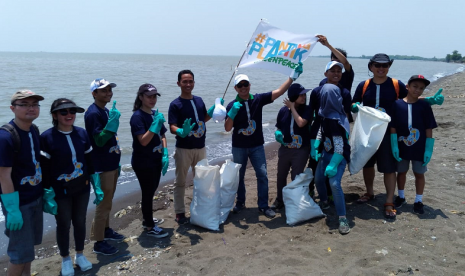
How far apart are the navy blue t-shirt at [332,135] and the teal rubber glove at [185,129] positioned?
1.76m

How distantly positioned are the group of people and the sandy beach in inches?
8.3

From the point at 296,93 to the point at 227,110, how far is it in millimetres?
1032

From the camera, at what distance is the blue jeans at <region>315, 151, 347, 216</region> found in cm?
436

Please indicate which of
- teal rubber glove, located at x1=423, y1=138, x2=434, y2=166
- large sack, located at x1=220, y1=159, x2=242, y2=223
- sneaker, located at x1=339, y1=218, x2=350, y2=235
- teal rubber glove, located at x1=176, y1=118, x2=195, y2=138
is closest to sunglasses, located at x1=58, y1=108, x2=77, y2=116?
teal rubber glove, located at x1=176, y1=118, x2=195, y2=138

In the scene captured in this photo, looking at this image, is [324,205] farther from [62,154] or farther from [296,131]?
[62,154]

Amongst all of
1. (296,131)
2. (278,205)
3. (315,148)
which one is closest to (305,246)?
(278,205)

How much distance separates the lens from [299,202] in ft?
15.0

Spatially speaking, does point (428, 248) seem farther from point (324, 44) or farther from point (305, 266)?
point (324, 44)

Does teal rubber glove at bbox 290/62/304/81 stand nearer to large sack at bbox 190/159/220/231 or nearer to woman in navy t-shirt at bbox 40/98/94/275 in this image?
large sack at bbox 190/159/220/231

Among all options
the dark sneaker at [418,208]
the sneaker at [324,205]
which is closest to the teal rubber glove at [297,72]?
the sneaker at [324,205]

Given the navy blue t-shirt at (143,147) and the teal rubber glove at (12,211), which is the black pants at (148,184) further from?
the teal rubber glove at (12,211)

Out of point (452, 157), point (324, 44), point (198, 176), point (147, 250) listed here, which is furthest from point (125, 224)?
point (452, 157)

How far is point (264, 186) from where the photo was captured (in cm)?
498

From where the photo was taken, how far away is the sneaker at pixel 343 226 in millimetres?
4203
